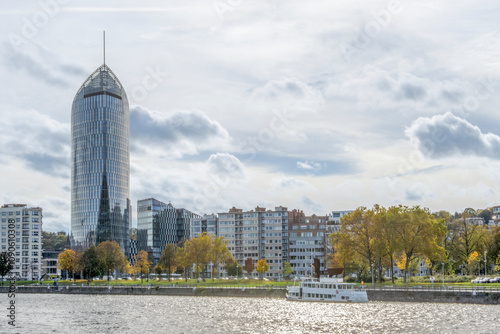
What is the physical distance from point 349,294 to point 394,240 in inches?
989

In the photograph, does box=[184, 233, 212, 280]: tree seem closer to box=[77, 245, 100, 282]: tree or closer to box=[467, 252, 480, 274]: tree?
box=[77, 245, 100, 282]: tree

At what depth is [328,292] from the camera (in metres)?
118

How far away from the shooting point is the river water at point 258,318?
79.8m

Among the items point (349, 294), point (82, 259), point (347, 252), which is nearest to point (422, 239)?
point (347, 252)

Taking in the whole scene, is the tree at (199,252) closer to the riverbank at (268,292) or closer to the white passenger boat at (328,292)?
the riverbank at (268,292)

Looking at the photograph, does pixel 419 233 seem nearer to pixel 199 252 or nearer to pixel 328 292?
pixel 328 292

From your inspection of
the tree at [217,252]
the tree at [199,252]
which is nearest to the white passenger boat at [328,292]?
the tree at [199,252]

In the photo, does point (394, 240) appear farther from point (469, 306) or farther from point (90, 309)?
point (90, 309)

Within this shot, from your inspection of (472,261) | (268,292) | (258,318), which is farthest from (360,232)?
(258,318)

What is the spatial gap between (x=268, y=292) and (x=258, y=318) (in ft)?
143

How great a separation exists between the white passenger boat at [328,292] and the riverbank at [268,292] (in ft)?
16.1

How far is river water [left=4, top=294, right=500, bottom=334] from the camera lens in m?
79.8

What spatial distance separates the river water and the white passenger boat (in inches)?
80.0

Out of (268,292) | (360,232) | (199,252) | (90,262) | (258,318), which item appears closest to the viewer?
(258,318)
